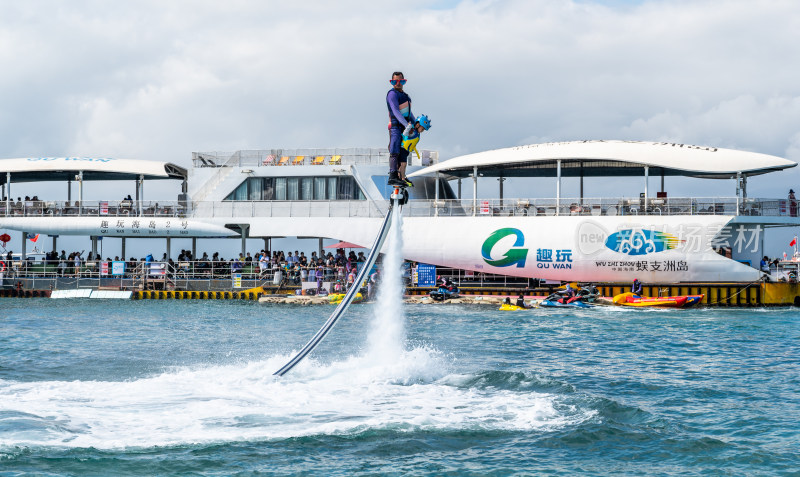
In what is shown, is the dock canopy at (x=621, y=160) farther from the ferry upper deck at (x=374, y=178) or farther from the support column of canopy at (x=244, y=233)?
the support column of canopy at (x=244, y=233)

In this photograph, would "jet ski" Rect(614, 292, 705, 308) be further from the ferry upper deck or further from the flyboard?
the flyboard

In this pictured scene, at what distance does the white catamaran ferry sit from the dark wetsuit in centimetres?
2489

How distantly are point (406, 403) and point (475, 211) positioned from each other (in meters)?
26.1

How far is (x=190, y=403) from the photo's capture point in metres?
13.1

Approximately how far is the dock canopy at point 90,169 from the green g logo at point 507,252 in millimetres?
19945

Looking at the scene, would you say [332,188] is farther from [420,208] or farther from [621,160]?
[621,160]

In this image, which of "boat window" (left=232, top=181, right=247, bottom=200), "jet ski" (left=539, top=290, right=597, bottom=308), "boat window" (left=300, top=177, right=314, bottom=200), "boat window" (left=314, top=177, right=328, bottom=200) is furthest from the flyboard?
"boat window" (left=232, top=181, right=247, bottom=200)

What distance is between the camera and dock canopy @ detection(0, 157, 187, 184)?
4531 centimetres

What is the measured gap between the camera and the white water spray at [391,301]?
539 inches

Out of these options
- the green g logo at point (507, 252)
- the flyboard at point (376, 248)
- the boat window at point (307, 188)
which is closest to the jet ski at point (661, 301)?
the green g logo at point (507, 252)

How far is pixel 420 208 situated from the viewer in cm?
3962

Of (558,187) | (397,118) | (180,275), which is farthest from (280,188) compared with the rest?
(397,118)

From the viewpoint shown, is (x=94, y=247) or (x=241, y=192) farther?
(x=94, y=247)

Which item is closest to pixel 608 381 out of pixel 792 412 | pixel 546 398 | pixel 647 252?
pixel 546 398
